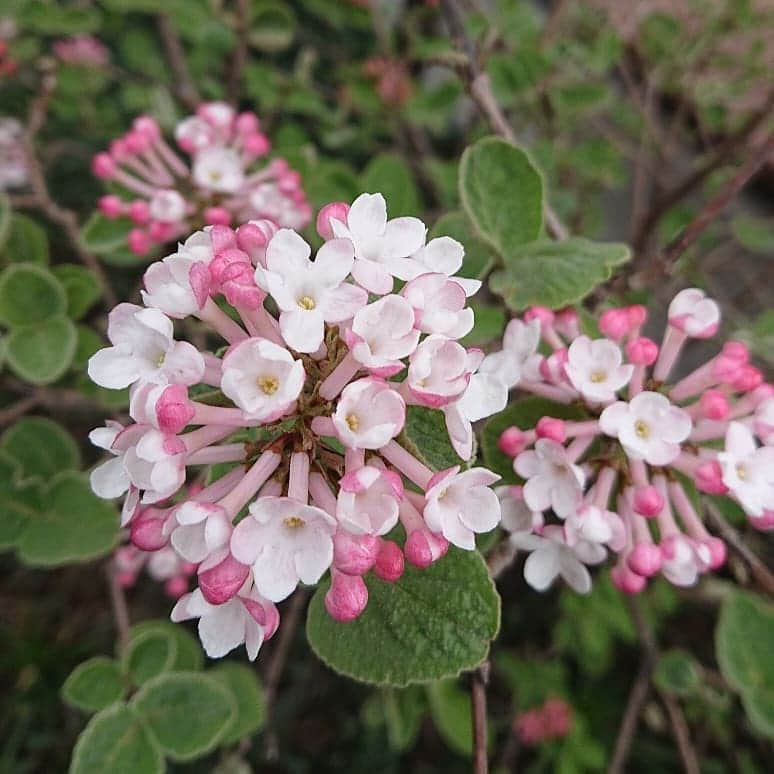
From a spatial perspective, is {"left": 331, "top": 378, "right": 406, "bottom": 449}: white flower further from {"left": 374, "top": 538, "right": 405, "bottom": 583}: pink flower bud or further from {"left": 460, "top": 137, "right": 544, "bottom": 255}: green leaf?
{"left": 460, "top": 137, "right": 544, "bottom": 255}: green leaf

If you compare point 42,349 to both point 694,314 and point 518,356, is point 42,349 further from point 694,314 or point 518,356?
point 694,314

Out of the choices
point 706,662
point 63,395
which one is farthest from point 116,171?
point 706,662

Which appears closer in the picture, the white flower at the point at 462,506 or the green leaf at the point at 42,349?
the white flower at the point at 462,506

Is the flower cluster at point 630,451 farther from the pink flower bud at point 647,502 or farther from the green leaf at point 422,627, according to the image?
the green leaf at point 422,627

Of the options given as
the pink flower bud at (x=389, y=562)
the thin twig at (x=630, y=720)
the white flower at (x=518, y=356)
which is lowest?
the thin twig at (x=630, y=720)

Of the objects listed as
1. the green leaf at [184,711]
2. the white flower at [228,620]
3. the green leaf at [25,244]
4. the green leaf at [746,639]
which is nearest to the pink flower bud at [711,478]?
the white flower at [228,620]

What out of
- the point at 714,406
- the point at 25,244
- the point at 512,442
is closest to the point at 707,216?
the point at 714,406

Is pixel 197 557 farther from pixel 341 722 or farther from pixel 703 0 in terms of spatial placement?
pixel 703 0
